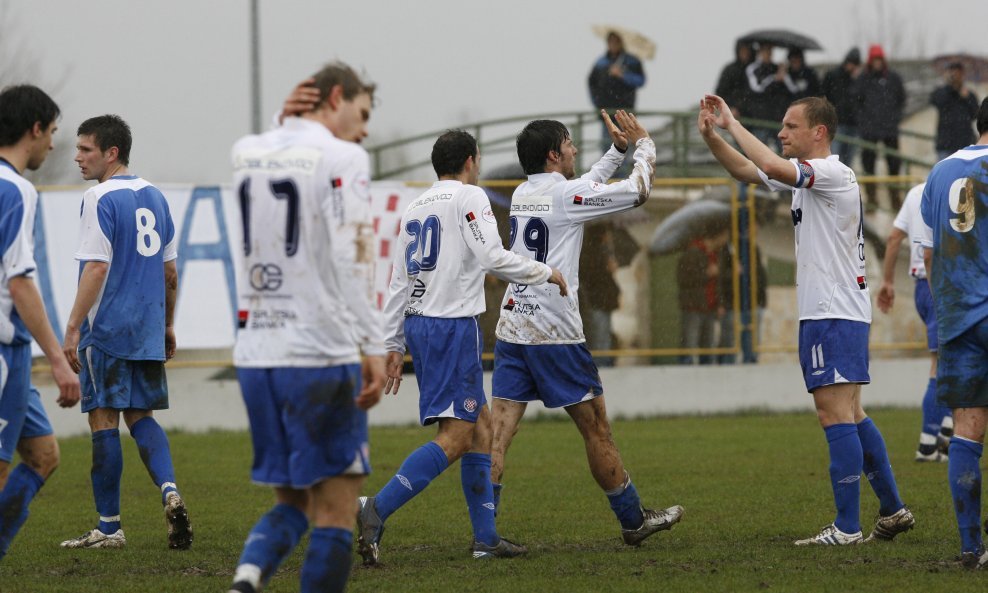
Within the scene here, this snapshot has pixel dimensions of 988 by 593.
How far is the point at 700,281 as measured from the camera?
15320 millimetres

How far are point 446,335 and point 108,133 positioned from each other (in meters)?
2.43

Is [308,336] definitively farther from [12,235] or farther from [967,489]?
[967,489]

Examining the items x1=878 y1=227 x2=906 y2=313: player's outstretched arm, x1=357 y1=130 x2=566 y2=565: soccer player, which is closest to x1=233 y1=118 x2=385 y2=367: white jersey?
x1=357 y1=130 x2=566 y2=565: soccer player

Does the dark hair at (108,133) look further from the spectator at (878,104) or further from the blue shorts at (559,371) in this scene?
the spectator at (878,104)

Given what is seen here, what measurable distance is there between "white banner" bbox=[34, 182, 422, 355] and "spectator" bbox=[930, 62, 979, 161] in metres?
7.93

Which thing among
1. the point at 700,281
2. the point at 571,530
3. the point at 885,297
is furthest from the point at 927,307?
the point at 571,530

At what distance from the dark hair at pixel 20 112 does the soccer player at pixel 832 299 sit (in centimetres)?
333

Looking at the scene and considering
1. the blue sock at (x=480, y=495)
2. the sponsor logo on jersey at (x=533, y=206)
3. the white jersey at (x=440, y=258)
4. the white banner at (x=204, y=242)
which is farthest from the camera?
the white banner at (x=204, y=242)

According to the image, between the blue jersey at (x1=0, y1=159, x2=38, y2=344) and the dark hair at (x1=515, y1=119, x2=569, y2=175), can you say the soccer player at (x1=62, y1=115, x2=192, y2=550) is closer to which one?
the blue jersey at (x1=0, y1=159, x2=38, y2=344)

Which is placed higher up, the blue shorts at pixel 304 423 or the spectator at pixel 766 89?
the spectator at pixel 766 89

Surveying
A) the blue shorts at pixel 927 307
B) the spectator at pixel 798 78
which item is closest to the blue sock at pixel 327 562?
the blue shorts at pixel 927 307

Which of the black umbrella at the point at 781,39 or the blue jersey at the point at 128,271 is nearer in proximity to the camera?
the blue jersey at the point at 128,271

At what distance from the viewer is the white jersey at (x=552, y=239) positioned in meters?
7.15

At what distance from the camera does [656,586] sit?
19.6 ft
